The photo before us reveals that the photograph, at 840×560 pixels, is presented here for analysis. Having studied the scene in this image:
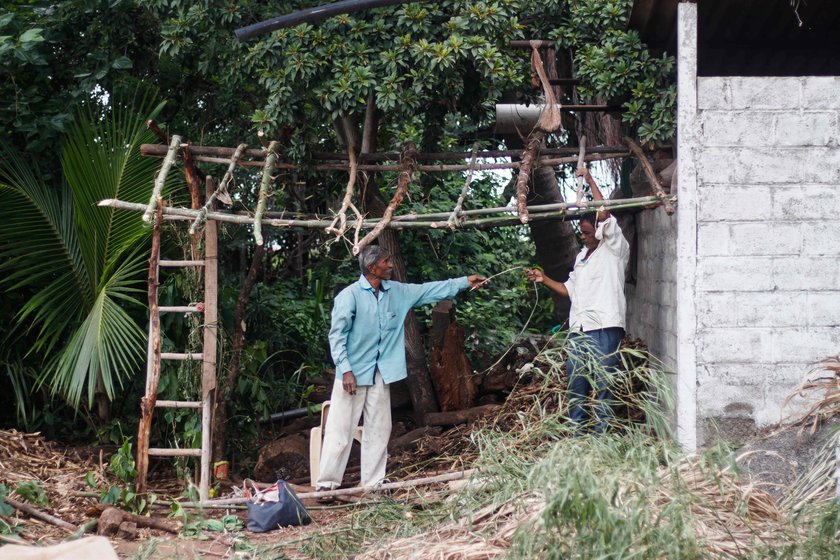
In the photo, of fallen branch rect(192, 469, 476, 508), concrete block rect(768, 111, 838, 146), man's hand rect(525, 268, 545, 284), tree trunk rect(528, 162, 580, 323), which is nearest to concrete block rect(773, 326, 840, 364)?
concrete block rect(768, 111, 838, 146)

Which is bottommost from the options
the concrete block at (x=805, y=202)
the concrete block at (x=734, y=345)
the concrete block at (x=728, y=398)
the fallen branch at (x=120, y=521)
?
the fallen branch at (x=120, y=521)

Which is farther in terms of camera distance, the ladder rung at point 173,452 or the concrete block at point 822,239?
the ladder rung at point 173,452

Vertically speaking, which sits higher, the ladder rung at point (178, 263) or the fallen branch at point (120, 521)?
the ladder rung at point (178, 263)

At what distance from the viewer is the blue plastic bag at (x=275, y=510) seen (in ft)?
20.5

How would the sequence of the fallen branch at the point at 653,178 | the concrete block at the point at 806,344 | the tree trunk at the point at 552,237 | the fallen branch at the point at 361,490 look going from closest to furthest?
the concrete block at the point at 806,344 < the fallen branch at the point at 653,178 < the fallen branch at the point at 361,490 < the tree trunk at the point at 552,237

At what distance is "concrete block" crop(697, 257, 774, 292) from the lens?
19.2 ft

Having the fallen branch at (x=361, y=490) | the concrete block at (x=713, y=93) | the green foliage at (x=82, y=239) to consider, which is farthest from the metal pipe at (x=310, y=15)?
A: the fallen branch at (x=361, y=490)

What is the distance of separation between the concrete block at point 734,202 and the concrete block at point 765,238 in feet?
0.20

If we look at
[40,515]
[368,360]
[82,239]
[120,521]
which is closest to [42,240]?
[82,239]

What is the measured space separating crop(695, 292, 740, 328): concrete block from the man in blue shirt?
1.61 m

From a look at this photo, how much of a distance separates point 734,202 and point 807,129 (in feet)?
2.01

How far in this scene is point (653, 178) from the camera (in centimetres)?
639

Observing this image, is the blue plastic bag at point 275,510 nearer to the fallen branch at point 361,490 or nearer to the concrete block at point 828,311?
the fallen branch at point 361,490

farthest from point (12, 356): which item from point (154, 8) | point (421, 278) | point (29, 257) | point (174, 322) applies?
point (421, 278)
